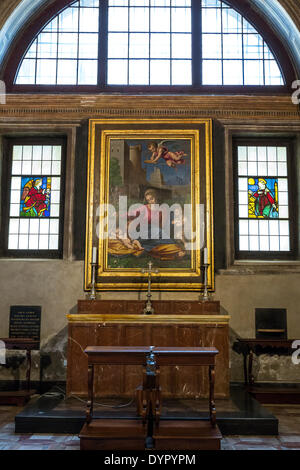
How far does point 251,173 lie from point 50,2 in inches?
215

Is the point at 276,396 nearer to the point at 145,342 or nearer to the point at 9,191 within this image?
the point at 145,342

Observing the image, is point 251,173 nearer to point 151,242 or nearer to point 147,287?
point 151,242

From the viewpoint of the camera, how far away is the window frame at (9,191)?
385 inches

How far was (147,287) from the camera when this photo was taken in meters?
9.28

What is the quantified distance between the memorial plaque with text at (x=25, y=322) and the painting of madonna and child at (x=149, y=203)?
1.66 metres

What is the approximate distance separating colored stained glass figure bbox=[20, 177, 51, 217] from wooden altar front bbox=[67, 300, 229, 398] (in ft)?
9.45

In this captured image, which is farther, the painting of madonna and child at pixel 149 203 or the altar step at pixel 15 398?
the painting of madonna and child at pixel 149 203

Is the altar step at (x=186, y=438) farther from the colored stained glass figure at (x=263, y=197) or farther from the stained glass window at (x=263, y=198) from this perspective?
the colored stained glass figure at (x=263, y=197)

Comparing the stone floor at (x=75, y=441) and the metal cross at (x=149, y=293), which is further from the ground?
the metal cross at (x=149, y=293)

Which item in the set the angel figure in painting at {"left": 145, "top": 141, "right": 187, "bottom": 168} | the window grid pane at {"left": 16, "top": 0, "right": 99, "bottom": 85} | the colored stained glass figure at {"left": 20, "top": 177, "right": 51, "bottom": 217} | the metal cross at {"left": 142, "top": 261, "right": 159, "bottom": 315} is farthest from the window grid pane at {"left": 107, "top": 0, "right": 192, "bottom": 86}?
the metal cross at {"left": 142, "top": 261, "right": 159, "bottom": 315}

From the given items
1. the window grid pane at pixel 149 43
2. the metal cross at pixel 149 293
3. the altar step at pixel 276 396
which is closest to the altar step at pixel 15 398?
the metal cross at pixel 149 293

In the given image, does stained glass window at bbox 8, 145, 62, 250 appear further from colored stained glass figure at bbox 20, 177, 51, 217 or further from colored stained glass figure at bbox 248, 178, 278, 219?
colored stained glass figure at bbox 248, 178, 278, 219

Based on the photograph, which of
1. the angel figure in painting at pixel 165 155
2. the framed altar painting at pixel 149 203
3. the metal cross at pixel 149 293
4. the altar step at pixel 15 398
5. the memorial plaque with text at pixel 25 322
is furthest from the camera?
the angel figure in painting at pixel 165 155
